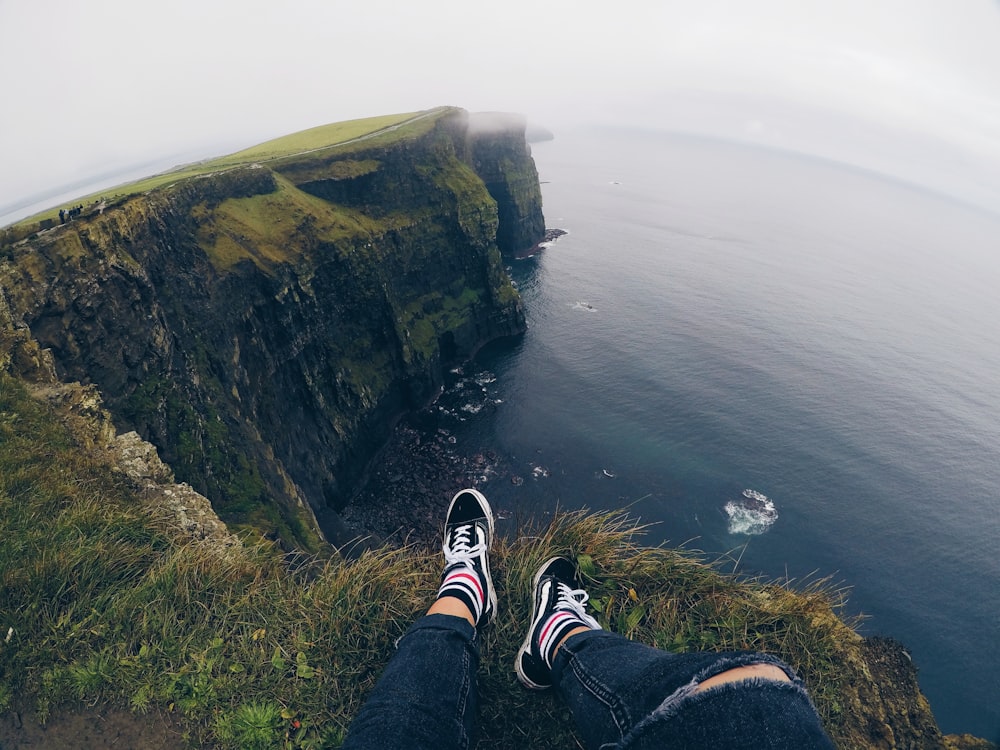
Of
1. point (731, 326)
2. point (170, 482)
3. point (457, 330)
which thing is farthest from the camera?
point (731, 326)

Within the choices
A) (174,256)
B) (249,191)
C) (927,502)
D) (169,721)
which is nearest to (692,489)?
(927,502)

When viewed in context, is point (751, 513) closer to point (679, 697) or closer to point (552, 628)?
point (552, 628)

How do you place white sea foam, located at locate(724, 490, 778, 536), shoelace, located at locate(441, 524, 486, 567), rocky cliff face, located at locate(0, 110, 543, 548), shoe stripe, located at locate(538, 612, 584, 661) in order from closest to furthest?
shoe stripe, located at locate(538, 612, 584, 661) → shoelace, located at locate(441, 524, 486, 567) → rocky cliff face, located at locate(0, 110, 543, 548) → white sea foam, located at locate(724, 490, 778, 536)

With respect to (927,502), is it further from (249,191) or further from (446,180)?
(249,191)

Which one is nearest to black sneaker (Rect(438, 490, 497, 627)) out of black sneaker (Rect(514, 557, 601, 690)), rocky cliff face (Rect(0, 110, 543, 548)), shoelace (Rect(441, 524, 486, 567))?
shoelace (Rect(441, 524, 486, 567))

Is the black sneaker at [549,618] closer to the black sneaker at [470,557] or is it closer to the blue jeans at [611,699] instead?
the blue jeans at [611,699]

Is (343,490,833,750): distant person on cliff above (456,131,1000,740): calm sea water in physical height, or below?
above

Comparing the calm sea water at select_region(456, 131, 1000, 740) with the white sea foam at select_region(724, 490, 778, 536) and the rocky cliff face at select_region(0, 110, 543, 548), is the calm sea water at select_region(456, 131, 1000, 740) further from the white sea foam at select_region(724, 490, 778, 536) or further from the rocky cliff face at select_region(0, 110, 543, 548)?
the rocky cliff face at select_region(0, 110, 543, 548)

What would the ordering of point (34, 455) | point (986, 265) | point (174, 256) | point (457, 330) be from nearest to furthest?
1. point (34, 455)
2. point (174, 256)
3. point (457, 330)
4. point (986, 265)
